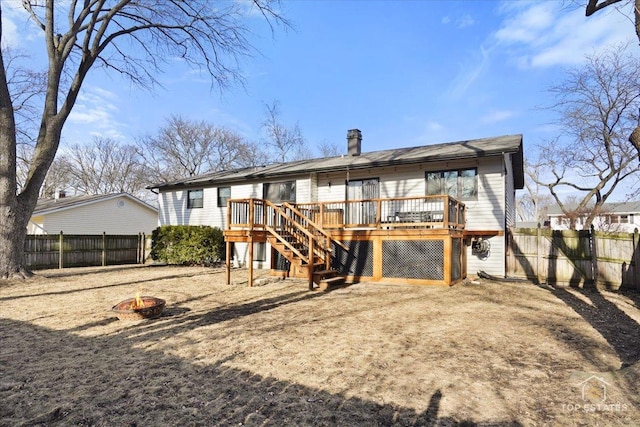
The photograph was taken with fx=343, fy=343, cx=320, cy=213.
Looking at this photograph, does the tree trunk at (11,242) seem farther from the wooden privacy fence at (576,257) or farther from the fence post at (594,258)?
the fence post at (594,258)

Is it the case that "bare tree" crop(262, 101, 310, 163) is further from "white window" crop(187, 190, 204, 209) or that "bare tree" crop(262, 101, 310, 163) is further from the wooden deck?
the wooden deck

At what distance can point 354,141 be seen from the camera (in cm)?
1500

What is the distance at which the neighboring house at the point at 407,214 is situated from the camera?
31.0 ft

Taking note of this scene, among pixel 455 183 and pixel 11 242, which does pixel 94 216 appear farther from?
pixel 455 183

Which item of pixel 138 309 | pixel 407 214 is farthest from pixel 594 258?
pixel 138 309

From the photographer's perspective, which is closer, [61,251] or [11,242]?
[11,242]

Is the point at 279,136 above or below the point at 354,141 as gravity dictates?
above

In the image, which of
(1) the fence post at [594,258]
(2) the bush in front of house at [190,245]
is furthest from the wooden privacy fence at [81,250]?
(1) the fence post at [594,258]

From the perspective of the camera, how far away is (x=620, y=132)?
1877 centimetres

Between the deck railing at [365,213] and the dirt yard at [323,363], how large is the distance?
3.13 metres

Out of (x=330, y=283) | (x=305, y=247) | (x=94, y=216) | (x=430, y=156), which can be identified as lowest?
(x=330, y=283)

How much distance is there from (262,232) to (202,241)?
18.0ft

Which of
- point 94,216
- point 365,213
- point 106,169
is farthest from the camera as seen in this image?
point 106,169

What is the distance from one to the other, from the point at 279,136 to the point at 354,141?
64.4 feet
